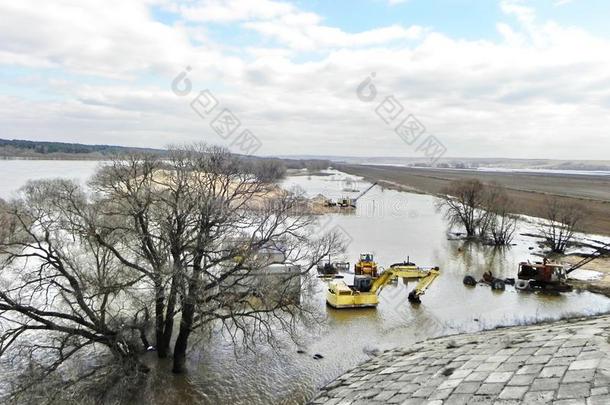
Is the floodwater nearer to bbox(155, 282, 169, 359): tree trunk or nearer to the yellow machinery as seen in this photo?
the yellow machinery

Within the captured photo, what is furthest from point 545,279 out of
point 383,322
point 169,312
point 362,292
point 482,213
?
point 482,213

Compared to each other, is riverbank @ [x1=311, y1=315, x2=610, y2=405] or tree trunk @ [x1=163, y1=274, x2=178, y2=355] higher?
riverbank @ [x1=311, y1=315, x2=610, y2=405]

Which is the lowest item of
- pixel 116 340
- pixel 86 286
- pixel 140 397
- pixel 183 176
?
pixel 140 397

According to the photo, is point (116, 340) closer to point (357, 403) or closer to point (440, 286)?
point (357, 403)

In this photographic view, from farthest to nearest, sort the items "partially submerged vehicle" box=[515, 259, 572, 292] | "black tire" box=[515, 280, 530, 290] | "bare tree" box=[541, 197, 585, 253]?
"bare tree" box=[541, 197, 585, 253]
"black tire" box=[515, 280, 530, 290]
"partially submerged vehicle" box=[515, 259, 572, 292]

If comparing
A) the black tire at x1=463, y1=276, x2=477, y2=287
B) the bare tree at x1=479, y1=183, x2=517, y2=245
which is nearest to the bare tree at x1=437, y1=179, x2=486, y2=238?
the bare tree at x1=479, y1=183, x2=517, y2=245

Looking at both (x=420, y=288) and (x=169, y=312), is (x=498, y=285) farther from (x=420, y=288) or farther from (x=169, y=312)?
(x=169, y=312)

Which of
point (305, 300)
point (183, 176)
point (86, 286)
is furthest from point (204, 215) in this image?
point (305, 300)

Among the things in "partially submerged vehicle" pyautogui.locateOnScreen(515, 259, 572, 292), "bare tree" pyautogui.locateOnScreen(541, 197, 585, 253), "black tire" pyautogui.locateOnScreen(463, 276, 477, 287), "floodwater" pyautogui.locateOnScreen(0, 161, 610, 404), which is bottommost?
"floodwater" pyautogui.locateOnScreen(0, 161, 610, 404)
